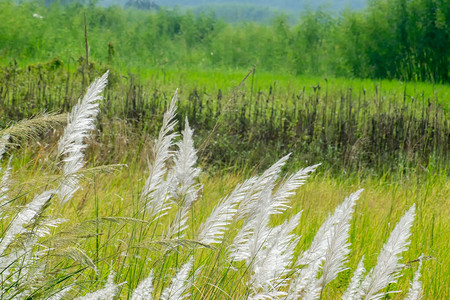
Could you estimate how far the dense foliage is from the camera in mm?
16172

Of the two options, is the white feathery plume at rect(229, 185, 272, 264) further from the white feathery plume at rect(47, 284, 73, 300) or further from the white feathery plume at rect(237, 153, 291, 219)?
the white feathery plume at rect(47, 284, 73, 300)

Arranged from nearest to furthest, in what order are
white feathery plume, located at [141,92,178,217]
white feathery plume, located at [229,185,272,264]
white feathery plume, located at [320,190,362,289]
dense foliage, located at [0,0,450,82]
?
white feathery plume, located at [320,190,362,289], white feathery plume, located at [229,185,272,264], white feathery plume, located at [141,92,178,217], dense foliage, located at [0,0,450,82]

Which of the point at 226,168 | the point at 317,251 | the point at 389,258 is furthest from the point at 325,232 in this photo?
the point at 226,168

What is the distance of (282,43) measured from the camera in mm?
20281

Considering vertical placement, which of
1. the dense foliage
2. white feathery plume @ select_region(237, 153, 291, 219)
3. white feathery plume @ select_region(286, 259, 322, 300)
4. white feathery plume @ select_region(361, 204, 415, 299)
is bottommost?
white feathery plume @ select_region(286, 259, 322, 300)

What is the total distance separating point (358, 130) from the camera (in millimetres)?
6988

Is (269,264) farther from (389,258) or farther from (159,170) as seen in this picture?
(159,170)

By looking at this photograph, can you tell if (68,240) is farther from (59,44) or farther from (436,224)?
(59,44)

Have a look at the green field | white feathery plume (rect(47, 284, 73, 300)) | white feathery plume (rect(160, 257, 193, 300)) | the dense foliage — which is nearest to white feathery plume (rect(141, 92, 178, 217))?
the green field

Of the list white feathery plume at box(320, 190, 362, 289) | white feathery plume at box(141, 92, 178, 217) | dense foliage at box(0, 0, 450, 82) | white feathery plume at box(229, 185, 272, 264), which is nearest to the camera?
white feathery plume at box(320, 190, 362, 289)

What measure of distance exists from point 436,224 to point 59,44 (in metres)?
16.7

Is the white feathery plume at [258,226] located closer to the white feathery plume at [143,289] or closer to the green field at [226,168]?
the green field at [226,168]

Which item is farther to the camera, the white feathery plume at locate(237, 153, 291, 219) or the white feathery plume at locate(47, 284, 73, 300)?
the white feathery plume at locate(237, 153, 291, 219)

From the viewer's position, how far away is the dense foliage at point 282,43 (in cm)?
1617
